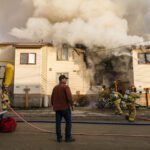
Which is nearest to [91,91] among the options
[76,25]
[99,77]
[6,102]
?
[99,77]

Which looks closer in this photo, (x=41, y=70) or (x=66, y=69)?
(x=41, y=70)

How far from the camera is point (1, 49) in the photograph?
28797 millimetres

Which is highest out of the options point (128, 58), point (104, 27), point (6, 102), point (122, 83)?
point (104, 27)

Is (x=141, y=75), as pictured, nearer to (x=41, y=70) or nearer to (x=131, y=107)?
(x=41, y=70)

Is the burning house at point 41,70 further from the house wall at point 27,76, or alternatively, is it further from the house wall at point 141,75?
the house wall at point 141,75

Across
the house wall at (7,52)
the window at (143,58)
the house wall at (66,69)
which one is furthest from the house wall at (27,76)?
the window at (143,58)

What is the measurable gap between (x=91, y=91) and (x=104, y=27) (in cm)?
662

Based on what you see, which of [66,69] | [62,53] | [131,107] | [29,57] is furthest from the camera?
[62,53]

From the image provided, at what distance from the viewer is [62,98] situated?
21.4 feet

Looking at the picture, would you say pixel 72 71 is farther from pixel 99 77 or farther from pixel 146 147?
pixel 146 147

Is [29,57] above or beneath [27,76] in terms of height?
above

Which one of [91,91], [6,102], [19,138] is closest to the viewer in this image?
[19,138]

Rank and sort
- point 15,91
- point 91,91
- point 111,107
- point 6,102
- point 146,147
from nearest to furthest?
1. point 146,147
2. point 6,102
3. point 111,107
4. point 15,91
5. point 91,91

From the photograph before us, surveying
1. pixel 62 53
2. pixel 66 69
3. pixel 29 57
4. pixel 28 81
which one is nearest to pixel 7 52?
pixel 29 57
